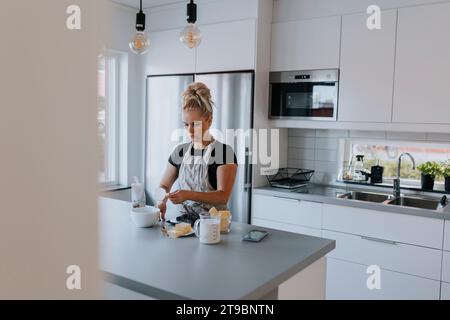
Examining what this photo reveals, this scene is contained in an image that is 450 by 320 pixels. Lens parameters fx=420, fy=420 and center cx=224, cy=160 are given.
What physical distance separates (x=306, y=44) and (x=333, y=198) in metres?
1.23

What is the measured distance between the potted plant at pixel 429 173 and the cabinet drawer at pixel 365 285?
2.52 ft

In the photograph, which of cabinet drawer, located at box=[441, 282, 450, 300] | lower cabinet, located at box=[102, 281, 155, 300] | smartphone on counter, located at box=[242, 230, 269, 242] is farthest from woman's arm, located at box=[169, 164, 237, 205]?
cabinet drawer, located at box=[441, 282, 450, 300]

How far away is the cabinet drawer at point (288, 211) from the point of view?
310 centimetres

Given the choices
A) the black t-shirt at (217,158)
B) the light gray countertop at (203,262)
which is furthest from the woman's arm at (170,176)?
the light gray countertop at (203,262)

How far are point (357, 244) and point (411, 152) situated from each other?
911 mm

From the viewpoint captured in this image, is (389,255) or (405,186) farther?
(405,186)

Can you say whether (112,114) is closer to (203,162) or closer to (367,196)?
(203,162)

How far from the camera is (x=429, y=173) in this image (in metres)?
3.14

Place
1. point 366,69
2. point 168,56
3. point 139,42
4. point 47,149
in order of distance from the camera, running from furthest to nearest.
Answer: point 168,56, point 366,69, point 139,42, point 47,149

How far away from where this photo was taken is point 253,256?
1587 millimetres

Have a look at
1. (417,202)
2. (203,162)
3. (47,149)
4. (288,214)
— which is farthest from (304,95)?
(47,149)
